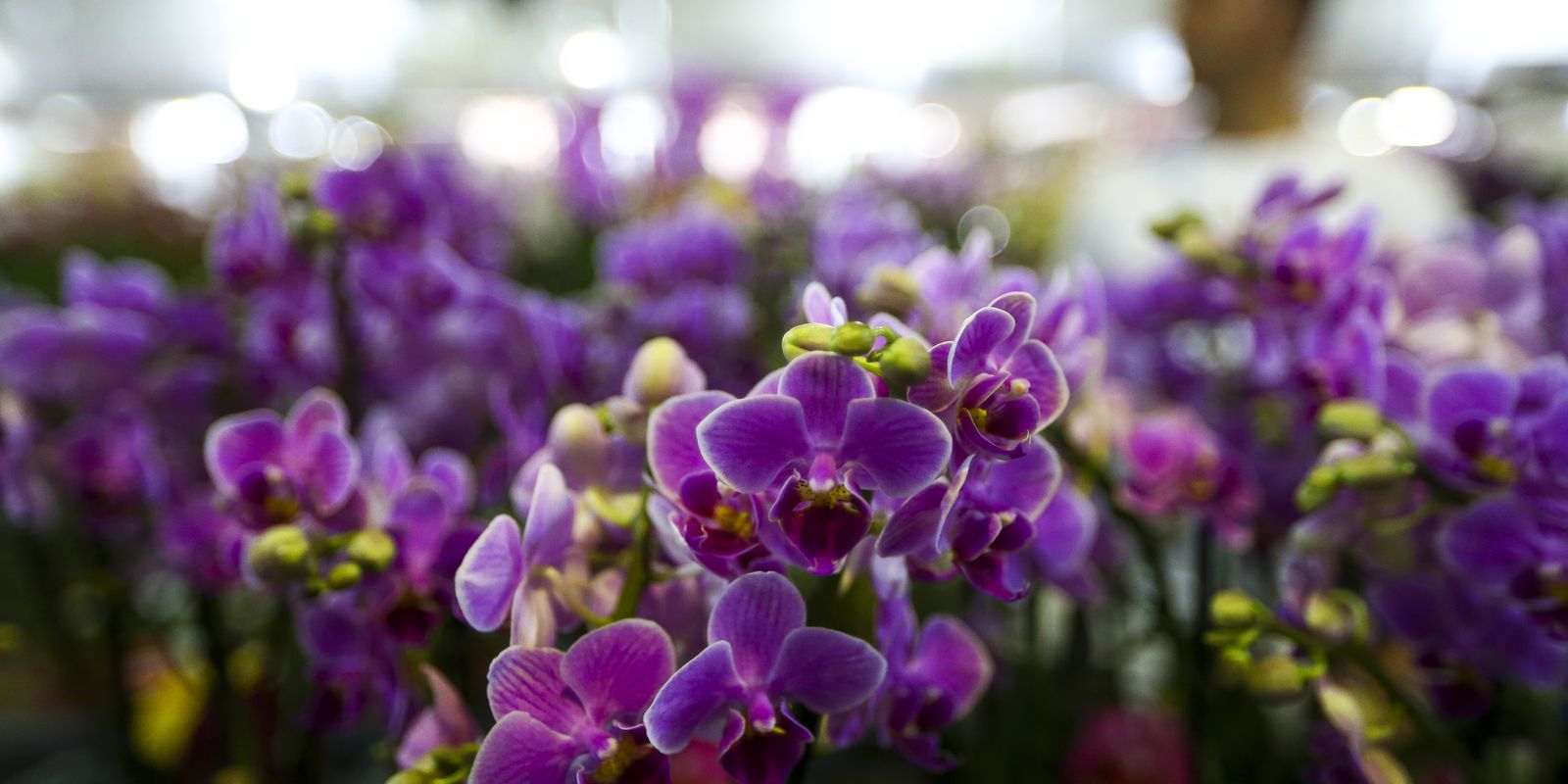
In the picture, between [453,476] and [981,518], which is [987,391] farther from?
[453,476]

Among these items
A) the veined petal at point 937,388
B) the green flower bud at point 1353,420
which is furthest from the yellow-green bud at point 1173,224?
the veined petal at point 937,388

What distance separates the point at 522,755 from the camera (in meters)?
0.24

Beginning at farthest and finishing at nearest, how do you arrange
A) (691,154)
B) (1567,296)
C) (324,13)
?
(324,13), (691,154), (1567,296)

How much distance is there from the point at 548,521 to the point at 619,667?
0.04 m

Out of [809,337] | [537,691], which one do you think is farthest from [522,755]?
[809,337]

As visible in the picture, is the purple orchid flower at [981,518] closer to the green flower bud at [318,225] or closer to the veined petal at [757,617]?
the veined petal at [757,617]

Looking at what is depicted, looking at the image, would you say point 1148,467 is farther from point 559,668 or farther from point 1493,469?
point 559,668

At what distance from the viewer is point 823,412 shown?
24 centimetres

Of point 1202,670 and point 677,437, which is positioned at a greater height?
point 677,437

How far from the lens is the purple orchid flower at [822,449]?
23 centimetres

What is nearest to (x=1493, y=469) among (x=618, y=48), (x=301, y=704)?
(x=301, y=704)

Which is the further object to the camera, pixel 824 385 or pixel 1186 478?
pixel 1186 478

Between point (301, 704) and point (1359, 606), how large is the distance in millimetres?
495

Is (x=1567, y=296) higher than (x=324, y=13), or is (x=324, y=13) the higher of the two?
(x=324, y=13)
